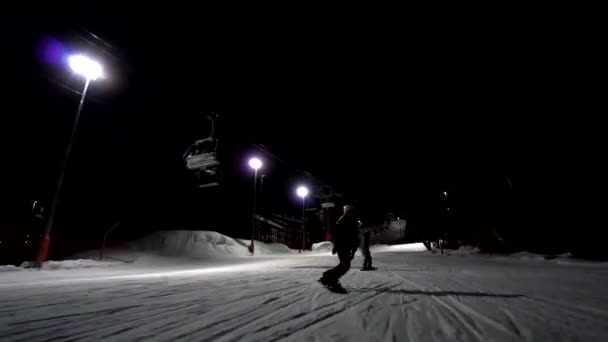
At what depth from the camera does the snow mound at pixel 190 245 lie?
17062 mm

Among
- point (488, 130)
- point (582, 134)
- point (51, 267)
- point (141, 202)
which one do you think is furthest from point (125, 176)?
point (582, 134)

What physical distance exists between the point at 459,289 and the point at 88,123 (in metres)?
21.4

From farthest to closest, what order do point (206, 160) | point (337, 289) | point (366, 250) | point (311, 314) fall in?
point (206, 160) < point (366, 250) < point (337, 289) < point (311, 314)

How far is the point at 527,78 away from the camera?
12.3m

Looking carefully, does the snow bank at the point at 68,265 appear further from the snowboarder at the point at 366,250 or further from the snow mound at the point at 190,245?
the snowboarder at the point at 366,250

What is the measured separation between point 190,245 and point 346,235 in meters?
16.2

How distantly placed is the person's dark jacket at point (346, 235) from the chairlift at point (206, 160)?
14.6 m

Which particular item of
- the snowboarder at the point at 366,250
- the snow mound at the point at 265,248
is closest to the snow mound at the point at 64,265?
the snowboarder at the point at 366,250

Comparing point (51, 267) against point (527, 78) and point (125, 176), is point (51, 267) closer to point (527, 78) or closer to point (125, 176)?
point (125, 176)

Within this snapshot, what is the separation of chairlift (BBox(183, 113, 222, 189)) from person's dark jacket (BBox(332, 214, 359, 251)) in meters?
14.6

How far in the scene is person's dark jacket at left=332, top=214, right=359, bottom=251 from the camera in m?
5.48

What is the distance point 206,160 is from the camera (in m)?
18.4

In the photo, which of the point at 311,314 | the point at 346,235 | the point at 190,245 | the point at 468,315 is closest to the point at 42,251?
the point at 190,245

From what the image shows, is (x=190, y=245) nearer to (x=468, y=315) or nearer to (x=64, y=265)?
(x=64, y=265)
